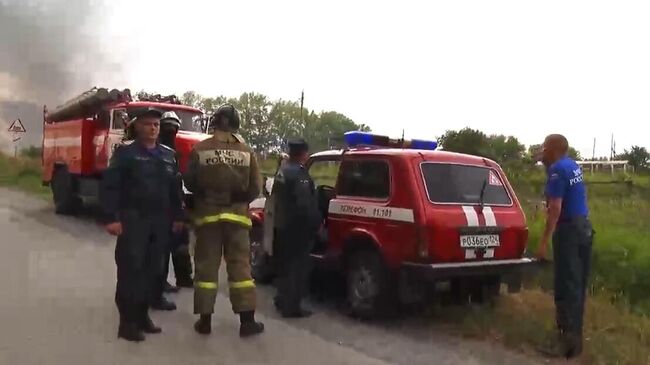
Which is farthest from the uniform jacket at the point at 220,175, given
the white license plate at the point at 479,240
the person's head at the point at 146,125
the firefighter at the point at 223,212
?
the white license plate at the point at 479,240

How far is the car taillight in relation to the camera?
6082 mm

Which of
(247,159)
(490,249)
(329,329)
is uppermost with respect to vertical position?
(247,159)

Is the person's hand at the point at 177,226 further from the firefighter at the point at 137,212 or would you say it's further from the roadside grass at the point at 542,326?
the roadside grass at the point at 542,326

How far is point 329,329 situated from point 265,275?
2.14 meters

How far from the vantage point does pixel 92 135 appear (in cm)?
1425

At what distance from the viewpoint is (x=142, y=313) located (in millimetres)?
5707

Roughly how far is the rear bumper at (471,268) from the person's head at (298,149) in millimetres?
1482

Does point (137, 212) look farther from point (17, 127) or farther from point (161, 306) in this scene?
point (17, 127)

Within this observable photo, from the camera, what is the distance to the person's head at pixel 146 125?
217 inches

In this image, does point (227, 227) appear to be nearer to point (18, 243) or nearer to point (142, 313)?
point (142, 313)

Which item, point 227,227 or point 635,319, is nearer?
point 227,227

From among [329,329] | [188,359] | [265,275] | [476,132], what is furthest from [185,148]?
[476,132]

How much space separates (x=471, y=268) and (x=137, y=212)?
2.93 meters

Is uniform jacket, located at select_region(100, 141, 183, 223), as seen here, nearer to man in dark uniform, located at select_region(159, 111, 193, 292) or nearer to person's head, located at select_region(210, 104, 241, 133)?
person's head, located at select_region(210, 104, 241, 133)
